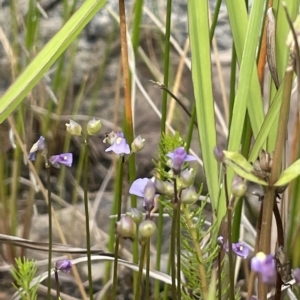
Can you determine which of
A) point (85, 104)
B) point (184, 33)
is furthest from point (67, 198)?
point (184, 33)

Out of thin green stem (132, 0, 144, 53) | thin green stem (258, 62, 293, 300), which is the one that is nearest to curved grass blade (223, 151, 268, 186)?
thin green stem (258, 62, 293, 300)

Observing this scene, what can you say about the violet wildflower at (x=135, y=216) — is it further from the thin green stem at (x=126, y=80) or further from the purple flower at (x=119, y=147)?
the thin green stem at (x=126, y=80)

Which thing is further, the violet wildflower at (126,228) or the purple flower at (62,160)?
the purple flower at (62,160)

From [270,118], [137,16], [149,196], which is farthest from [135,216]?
[137,16]

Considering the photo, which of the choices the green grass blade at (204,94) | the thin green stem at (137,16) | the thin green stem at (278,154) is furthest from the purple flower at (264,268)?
the thin green stem at (137,16)

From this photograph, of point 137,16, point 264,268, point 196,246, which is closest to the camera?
point 264,268

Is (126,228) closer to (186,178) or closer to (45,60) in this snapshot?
(186,178)

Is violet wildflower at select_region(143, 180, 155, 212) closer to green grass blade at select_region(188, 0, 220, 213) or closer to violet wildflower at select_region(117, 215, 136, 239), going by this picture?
violet wildflower at select_region(117, 215, 136, 239)
